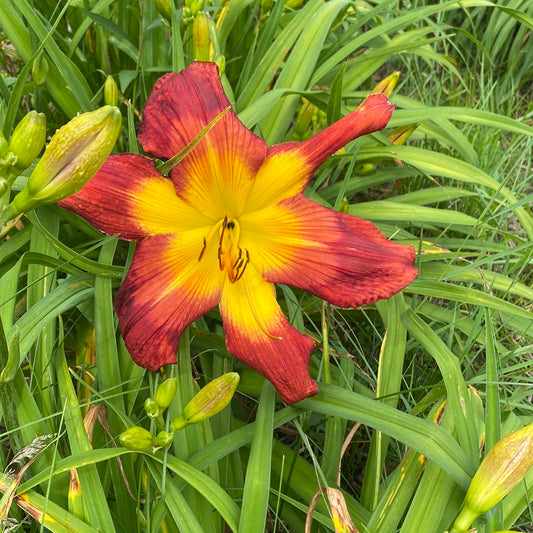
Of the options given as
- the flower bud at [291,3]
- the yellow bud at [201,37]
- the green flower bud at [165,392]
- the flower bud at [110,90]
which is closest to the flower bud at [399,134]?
the flower bud at [291,3]

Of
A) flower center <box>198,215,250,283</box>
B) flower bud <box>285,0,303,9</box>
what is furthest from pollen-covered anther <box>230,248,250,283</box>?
flower bud <box>285,0,303,9</box>

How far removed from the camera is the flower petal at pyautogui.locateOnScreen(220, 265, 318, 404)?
3.53ft

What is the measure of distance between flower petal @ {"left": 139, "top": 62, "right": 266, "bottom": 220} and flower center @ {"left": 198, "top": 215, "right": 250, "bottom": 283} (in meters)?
0.02

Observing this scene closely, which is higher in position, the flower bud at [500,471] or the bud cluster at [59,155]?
the bud cluster at [59,155]

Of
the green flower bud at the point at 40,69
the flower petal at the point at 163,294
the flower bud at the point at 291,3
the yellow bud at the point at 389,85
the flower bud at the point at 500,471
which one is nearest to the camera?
the flower bud at the point at 500,471

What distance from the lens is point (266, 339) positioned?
Result: 3.58 feet

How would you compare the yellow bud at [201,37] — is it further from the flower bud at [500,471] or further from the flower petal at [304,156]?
the flower bud at [500,471]

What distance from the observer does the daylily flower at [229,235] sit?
1.08 meters

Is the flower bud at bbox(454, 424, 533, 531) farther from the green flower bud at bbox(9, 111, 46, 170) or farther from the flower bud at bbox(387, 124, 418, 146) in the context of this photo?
the flower bud at bbox(387, 124, 418, 146)

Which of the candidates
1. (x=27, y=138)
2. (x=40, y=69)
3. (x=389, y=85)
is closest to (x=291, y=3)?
(x=389, y=85)

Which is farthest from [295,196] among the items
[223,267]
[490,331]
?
[490,331]

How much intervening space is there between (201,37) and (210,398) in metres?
0.74

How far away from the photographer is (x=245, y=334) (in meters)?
1.09

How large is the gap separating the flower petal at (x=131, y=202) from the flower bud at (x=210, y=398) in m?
0.27
